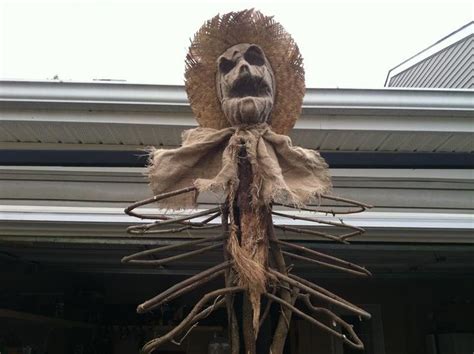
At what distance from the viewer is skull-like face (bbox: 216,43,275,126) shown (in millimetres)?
967

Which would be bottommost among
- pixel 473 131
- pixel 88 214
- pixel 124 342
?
pixel 124 342

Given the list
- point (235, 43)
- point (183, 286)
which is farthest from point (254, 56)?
point (183, 286)

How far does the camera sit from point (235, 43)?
106 cm

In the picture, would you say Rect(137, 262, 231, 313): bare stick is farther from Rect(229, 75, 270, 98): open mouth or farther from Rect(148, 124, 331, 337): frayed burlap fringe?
Rect(229, 75, 270, 98): open mouth

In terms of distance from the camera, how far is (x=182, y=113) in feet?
7.36

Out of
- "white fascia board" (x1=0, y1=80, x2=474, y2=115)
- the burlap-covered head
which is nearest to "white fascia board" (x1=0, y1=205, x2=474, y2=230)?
"white fascia board" (x1=0, y1=80, x2=474, y2=115)

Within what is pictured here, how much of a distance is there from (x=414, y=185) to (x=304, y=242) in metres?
0.78

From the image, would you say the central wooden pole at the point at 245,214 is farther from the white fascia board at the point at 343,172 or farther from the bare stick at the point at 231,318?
the white fascia board at the point at 343,172

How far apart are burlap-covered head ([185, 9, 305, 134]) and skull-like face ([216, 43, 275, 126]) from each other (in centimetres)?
3

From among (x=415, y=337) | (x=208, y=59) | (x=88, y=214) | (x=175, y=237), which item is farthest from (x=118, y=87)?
(x=415, y=337)

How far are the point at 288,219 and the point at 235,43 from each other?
1470 millimetres

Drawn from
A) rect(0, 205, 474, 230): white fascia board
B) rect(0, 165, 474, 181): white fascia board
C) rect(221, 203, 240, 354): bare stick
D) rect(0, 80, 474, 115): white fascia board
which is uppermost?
rect(0, 80, 474, 115): white fascia board

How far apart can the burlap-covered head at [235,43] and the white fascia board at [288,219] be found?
1.23 m

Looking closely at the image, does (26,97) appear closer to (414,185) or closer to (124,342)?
(414,185)
